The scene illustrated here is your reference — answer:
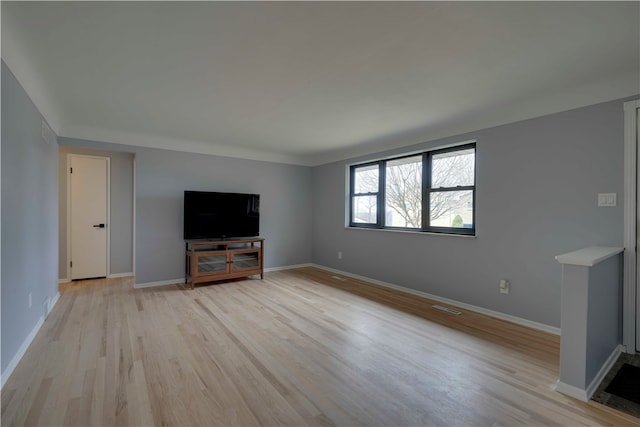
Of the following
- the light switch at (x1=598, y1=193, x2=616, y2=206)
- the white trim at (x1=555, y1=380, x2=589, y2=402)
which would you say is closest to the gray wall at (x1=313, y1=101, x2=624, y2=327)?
the light switch at (x1=598, y1=193, x2=616, y2=206)

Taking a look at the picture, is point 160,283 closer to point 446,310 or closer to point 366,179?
point 366,179

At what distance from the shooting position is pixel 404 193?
448 centimetres

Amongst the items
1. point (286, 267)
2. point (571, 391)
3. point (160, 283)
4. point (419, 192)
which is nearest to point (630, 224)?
point (571, 391)

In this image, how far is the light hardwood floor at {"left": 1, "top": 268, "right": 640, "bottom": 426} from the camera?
1677mm

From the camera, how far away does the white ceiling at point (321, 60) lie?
5.46 ft

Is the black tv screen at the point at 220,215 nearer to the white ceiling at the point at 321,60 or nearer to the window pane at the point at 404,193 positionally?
the white ceiling at the point at 321,60

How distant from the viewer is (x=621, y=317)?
246 cm

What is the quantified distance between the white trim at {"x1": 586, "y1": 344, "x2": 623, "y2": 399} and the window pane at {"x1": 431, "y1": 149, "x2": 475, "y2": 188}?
6.56ft

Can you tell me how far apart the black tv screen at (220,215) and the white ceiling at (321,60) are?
4.46 ft

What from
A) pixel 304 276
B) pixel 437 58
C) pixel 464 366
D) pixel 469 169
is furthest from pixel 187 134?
pixel 464 366

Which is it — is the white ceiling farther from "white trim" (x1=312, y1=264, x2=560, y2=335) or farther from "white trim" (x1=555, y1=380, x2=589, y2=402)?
"white trim" (x1=555, y1=380, x2=589, y2=402)

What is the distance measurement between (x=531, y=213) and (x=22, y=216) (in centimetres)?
461

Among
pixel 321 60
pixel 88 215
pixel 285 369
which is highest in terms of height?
pixel 321 60

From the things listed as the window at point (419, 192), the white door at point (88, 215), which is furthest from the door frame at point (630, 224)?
the white door at point (88, 215)
